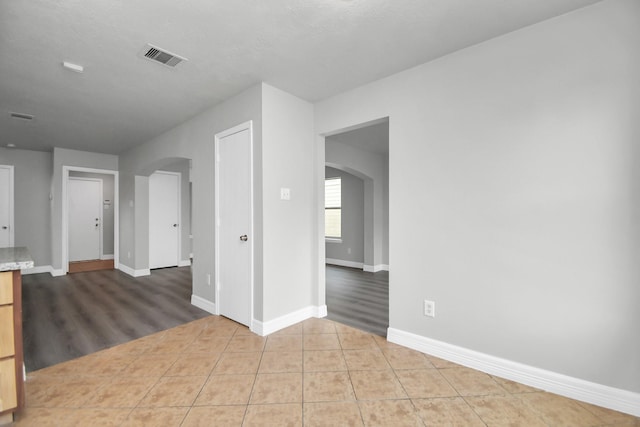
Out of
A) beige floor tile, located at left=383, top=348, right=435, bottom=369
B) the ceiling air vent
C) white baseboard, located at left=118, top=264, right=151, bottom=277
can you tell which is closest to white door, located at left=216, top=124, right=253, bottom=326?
the ceiling air vent

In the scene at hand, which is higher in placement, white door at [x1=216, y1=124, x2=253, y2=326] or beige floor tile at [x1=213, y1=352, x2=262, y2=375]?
white door at [x1=216, y1=124, x2=253, y2=326]

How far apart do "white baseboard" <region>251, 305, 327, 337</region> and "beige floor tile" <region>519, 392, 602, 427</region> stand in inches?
78.2

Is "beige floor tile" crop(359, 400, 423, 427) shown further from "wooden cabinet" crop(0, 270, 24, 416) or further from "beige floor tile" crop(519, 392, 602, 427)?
"wooden cabinet" crop(0, 270, 24, 416)

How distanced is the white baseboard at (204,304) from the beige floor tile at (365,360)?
1.80 metres

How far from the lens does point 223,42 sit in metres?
2.24

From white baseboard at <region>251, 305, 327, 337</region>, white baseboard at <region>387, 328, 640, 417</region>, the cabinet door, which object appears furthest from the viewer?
white baseboard at <region>251, 305, 327, 337</region>

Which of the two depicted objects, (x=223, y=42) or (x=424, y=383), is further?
(x=223, y=42)

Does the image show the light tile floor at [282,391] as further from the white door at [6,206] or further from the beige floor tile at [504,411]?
the white door at [6,206]

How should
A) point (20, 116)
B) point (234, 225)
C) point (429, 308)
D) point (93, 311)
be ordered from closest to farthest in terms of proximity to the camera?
1. point (429, 308)
2. point (234, 225)
3. point (93, 311)
4. point (20, 116)

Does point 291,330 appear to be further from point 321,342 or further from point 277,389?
point 277,389

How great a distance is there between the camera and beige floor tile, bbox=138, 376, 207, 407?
185cm

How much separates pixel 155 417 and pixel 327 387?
107 cm

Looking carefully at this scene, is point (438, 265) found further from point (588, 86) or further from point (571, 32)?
point (571, 32)

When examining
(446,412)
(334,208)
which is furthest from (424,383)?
(334,208)
